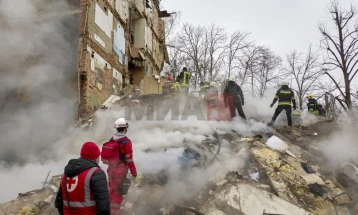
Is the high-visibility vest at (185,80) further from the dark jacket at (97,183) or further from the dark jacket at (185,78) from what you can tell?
the dark jacket at (97,183)

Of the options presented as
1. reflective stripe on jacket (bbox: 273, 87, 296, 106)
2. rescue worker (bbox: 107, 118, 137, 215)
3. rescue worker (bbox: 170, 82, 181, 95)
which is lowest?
rescue worker (bbox: 107, 118, 137, 215)

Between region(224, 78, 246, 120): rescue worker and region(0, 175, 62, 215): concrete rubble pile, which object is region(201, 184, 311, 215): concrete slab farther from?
region(224, 78, 246, 120): rescue worker

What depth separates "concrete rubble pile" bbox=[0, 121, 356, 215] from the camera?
429 centimetres

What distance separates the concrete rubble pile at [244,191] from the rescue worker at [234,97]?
7.50 feet

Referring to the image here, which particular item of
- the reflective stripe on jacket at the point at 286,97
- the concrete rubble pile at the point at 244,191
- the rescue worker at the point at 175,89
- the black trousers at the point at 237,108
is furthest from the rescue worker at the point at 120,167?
the rescue worker at the point at 175,89

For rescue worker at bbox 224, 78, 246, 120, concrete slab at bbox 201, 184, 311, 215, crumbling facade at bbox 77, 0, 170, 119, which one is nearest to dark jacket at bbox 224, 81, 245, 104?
rescue worker at bbox 224, 78, 246, 120

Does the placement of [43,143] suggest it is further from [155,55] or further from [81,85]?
[155,55]

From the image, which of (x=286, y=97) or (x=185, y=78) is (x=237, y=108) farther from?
(x=185, y=78)

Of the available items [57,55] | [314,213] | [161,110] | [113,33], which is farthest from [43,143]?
[314,213]

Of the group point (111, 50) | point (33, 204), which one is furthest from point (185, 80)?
point (33, 204)

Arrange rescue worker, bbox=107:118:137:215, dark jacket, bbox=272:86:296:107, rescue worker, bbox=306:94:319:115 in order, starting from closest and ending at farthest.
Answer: rescue worker, bbox=107:118:137:215 → dark jacket, bbox=272:86:296:107 → rescue worker, bbox=306:94:319:115

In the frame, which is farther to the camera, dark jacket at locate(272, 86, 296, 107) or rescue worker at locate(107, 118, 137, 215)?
dark jacket at locate(272, 86, 296, 107)

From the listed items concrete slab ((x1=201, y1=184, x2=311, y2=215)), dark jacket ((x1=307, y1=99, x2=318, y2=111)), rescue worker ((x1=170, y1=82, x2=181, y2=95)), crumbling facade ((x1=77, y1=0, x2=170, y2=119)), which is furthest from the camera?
dark jacket ((x1=307, y1=99, x2=318, y2=111))

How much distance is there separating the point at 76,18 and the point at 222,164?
7.29m
